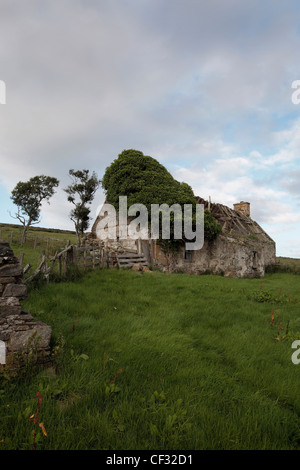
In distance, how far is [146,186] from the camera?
21281 mm

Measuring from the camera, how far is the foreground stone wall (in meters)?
4.08

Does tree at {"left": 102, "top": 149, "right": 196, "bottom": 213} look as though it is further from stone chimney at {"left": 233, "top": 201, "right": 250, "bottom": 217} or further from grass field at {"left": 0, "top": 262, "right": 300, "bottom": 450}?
grass field at {"left": 0, "top": 262, "right": 300, "bottom": 450}

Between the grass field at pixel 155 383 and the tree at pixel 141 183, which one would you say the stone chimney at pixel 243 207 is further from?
the grass field at pixel 155 383

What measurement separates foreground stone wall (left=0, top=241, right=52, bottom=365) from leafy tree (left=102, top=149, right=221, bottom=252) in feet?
48.8

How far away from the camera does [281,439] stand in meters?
3.06

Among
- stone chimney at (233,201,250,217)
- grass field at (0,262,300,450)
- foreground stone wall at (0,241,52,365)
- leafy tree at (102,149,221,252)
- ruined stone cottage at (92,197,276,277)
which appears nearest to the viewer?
grass field at (0,262,300,450)

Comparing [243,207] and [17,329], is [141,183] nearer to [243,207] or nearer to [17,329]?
[17,329]

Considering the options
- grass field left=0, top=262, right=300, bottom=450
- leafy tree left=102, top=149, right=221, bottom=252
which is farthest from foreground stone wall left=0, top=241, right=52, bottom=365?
leafy tree left=102, top=149, right=221, bottom=252

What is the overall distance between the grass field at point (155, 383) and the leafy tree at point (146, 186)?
13.2 meters

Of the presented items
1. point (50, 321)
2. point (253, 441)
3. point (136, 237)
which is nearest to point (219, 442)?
point (253, 441)

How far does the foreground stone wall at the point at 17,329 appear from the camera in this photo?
13.4 feet

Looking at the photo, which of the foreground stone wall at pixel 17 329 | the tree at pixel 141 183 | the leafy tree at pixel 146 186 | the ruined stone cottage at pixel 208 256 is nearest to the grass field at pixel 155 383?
the foreground stone wall at pixel 17 329

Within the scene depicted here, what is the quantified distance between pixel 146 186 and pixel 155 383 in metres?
18.6
